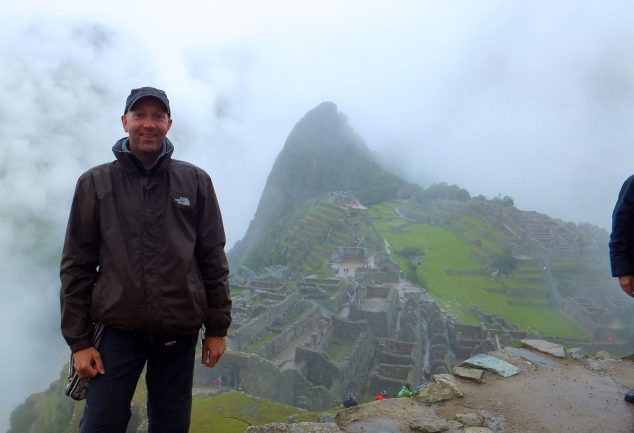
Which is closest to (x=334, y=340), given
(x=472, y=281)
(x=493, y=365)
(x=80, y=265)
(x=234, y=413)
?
(x=234, y=413)

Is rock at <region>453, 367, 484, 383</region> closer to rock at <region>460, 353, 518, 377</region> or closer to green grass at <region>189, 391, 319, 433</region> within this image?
rock at <region>460, 353, 518, 377</region>

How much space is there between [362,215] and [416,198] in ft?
68.1

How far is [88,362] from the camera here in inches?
85.4

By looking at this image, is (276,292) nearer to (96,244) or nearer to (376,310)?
(376,310)

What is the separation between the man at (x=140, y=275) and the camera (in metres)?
2.19

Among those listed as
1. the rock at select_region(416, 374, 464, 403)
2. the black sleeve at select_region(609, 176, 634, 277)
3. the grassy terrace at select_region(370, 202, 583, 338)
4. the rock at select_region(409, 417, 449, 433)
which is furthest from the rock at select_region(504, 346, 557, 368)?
the grassy terrace at select_region(370, 202, 583, 338)

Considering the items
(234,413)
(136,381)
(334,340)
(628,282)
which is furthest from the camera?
(334,340)

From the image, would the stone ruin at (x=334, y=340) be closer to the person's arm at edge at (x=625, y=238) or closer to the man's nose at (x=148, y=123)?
the person's arm at edge at (x=625, y=238)

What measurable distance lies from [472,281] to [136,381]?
35.9 meters

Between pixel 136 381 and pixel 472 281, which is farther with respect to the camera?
pixel 472 281

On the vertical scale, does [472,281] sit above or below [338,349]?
above

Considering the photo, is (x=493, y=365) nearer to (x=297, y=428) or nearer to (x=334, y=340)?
(x=297, y=428)

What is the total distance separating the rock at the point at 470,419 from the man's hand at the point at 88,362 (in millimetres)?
2629

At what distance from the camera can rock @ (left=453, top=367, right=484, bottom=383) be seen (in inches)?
168
